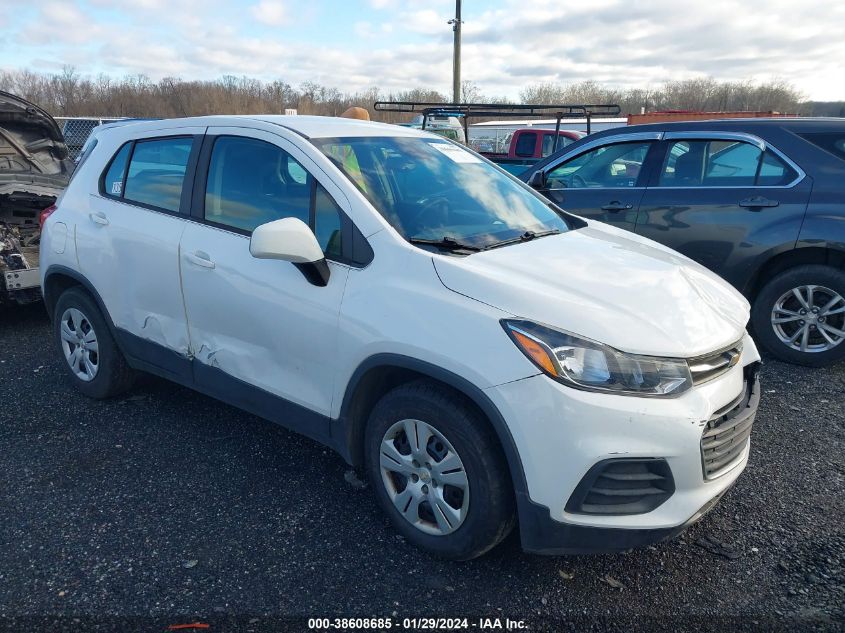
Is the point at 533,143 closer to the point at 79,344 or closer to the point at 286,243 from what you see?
the point at 79,344

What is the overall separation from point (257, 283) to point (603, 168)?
12.4ft

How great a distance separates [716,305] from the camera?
8.94ft

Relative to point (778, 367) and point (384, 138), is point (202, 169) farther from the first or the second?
point (778, 367)

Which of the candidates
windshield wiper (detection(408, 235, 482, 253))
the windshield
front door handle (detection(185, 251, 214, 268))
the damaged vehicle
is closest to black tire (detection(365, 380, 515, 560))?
windshield wiper (detection(408, 235, 482, 253))

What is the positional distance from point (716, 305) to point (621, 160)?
10.5 ft

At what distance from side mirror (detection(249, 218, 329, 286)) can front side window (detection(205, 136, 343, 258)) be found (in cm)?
14

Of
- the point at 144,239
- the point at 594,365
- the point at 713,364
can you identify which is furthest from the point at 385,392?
the point at 144,239

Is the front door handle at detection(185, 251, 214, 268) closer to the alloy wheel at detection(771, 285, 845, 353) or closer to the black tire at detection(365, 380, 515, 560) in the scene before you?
the black tire at detection(365, 380, 515, 560)

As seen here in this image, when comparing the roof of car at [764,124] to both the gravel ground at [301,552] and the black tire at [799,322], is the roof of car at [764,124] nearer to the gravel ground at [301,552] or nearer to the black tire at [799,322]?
the black tire at [799,322]

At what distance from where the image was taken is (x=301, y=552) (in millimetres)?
2711

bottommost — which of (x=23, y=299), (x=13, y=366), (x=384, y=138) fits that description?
(x=13, y=366)

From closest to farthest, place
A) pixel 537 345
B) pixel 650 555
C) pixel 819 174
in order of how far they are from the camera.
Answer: pixel 537 345 < pixel 650 555 < pixel 819 174

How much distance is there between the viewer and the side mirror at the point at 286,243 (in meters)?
2.60

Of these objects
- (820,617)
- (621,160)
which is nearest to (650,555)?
(820,617)
